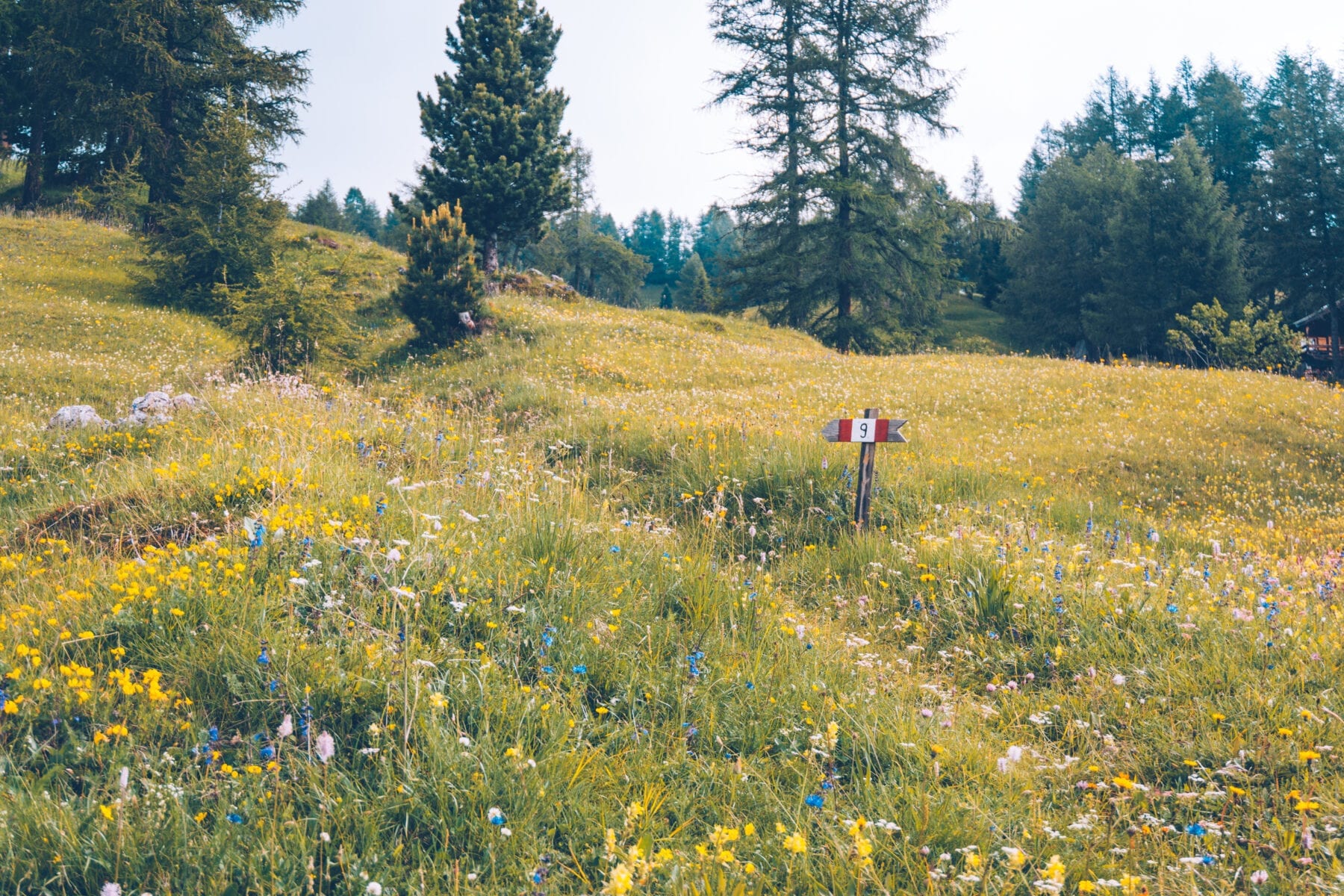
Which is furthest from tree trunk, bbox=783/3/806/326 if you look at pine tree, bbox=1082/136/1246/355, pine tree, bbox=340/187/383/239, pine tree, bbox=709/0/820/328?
pine tree, bbox=340/187/383/239

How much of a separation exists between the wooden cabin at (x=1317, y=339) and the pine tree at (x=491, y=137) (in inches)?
1527

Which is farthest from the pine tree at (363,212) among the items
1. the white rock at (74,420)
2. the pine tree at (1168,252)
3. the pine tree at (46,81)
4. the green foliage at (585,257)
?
the white rock at (74,420)

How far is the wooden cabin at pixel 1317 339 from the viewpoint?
39.0 m

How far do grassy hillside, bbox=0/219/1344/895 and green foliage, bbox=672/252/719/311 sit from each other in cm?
5301

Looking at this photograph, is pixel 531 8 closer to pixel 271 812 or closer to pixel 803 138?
pixel 803 138

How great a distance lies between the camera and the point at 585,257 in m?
73.2

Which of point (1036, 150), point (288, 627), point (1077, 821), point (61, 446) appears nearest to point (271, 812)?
point (288, 627)

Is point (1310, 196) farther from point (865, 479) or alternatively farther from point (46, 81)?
point (46, 81)

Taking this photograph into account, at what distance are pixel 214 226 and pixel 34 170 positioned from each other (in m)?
16.7

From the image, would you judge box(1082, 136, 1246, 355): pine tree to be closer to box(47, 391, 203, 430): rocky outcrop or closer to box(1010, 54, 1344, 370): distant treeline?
box(1010, 54, 1344, 370): distant treeline

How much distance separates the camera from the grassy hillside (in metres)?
2.52

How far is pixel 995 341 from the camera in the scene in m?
52.9

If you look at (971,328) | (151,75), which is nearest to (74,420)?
(151,75)

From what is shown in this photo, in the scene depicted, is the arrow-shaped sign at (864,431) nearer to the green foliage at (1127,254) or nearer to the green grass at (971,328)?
the green foliage at (1127,254)
